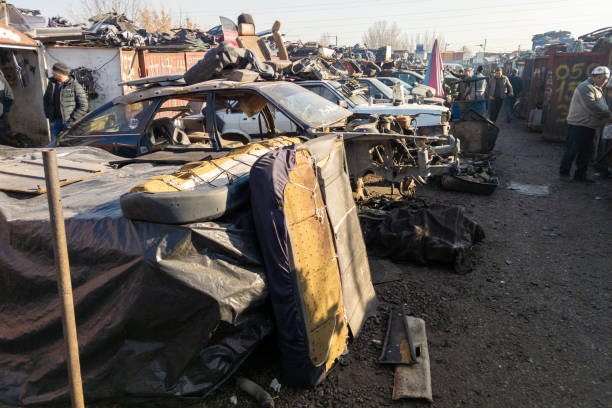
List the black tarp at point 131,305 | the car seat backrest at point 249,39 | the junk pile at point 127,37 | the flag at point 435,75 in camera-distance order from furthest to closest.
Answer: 1. the flag at point 435,75
2. the junk pile at point 127,37
3. the car seat backrest at point 249,39
4. the black tarp at point 131,305

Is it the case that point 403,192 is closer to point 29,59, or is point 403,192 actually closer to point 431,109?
point 431,109

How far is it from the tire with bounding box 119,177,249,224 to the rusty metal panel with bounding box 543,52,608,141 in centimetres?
1057

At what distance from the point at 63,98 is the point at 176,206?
Answer: 18.9 ft

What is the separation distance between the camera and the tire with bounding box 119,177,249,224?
2.36 meters

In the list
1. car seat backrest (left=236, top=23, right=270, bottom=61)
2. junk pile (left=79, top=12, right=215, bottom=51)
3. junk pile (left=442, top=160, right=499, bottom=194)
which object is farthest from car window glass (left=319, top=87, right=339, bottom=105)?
junk pile (left=79, top=12, right=215, bottom=51)

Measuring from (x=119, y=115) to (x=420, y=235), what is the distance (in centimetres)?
366

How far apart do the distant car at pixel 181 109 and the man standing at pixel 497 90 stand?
32.6 feet

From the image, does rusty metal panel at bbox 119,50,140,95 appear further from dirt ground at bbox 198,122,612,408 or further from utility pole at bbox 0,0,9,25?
dirt ground at bbox 198,122,612,408

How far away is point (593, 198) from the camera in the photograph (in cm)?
652

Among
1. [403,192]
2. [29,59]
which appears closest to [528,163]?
[403,192]

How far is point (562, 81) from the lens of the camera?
10289mm

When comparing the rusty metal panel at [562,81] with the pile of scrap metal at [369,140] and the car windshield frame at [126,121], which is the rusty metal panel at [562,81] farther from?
the car windshield frame at [126,121]

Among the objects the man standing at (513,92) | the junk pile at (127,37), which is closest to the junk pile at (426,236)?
the junk pile at (127,37)

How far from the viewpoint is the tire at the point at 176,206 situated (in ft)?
7.73
